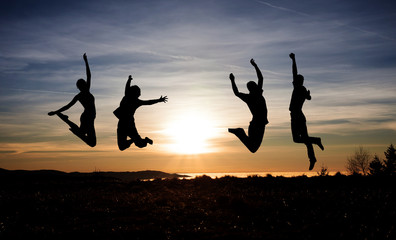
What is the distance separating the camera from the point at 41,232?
37.0 feet

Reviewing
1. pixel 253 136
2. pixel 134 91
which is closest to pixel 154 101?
pixel 134 91

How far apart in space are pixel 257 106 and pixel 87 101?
6333mm

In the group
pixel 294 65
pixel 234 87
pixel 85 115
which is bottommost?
pixel 85 115

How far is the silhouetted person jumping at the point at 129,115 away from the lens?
12695 mm

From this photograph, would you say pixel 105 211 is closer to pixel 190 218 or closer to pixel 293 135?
pixel 190 218

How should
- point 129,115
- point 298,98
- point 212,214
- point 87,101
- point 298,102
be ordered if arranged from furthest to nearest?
point 212,214 < point 87,101 < point 129,115 < point 298,102 < point 298,98

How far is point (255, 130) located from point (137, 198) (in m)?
7.34

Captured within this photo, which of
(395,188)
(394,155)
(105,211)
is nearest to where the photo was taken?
(105,211)

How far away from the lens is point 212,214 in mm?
13594

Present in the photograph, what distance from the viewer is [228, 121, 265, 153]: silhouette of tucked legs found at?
12.6 meters

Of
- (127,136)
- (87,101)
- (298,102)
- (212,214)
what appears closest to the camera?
(298,102)

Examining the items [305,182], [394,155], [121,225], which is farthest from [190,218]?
[394,155]

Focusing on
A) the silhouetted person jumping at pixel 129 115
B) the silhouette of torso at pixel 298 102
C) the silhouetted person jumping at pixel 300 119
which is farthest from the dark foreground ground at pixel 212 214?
the silhouette of torso at pixel 298 102

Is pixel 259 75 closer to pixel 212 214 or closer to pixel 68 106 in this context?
pixel 212 214
